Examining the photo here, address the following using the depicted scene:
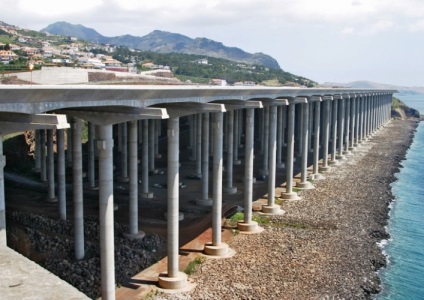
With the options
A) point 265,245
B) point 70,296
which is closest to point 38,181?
point 265,245

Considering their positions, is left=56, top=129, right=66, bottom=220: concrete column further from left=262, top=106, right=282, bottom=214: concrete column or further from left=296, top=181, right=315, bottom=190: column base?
left=296, top=181, right=315, bottom=190: column base

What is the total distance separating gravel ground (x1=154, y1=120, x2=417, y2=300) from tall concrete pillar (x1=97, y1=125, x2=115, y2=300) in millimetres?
4645

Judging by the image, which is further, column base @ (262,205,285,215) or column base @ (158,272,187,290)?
column base @ (262,205,285,215)

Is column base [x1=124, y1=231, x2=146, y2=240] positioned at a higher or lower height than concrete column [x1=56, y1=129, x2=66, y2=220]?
lower

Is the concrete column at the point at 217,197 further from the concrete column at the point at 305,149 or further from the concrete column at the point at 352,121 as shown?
the concrete column at the point at 352,121

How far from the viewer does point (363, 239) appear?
4447 cm

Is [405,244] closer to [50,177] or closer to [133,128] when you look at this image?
[133,128]

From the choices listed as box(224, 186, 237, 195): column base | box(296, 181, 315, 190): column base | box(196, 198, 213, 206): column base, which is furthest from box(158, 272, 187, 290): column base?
box(296, 181, 315, 190): column base

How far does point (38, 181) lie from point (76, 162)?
101 ft

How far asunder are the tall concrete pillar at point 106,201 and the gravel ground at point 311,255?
183 inches

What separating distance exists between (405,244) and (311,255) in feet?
42.4

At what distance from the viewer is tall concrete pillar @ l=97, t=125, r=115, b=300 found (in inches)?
1024

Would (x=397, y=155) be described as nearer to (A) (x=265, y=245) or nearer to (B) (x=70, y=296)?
(A) (x=265, y=245)

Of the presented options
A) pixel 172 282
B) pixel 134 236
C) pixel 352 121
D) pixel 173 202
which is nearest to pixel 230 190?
pixel 134 236
